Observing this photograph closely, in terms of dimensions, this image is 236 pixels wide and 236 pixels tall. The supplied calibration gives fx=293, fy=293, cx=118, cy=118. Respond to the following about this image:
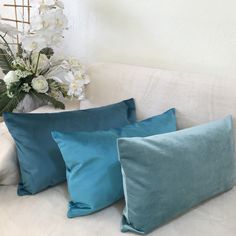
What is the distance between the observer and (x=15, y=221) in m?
0.97

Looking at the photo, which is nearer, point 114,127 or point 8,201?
point 8,201

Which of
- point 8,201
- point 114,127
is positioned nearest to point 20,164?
point 8,201

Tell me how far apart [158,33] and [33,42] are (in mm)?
621

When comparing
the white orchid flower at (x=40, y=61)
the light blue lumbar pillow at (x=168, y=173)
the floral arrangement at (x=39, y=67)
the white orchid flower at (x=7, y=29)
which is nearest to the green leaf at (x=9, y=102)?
the floral arrangement at (x=39, y=67)

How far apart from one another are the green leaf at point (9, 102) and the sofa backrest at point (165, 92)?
0.32m

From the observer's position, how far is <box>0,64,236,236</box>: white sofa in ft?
3.12

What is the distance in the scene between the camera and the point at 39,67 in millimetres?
1398

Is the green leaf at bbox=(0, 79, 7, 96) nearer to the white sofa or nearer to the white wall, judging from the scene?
the white sofa

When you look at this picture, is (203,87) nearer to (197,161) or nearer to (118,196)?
(197,161)

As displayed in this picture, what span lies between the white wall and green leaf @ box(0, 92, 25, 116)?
54 centimetres

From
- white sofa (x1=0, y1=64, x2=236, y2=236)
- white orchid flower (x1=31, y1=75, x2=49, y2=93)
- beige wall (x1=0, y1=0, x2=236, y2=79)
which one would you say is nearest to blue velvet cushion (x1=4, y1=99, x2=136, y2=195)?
white sofa (x1=0, y1=64, x2=236, y2=236)

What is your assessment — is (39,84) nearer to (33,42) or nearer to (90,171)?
(33,42)

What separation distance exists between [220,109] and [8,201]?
2.94 feet

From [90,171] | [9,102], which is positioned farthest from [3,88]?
[90,171]
